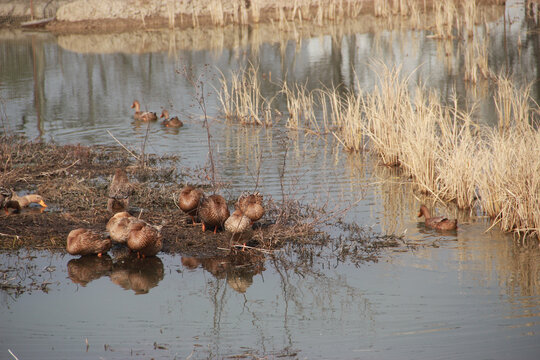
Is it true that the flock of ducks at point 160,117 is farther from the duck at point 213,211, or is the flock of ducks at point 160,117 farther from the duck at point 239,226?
the duck at point 239,226

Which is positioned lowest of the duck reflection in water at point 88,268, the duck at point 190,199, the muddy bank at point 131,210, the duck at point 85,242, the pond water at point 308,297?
the pond water at point 308,297

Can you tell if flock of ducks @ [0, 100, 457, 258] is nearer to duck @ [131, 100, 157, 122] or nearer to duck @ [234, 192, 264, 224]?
duck @ [234, 192, 264, 224]

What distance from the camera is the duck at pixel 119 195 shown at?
798cm

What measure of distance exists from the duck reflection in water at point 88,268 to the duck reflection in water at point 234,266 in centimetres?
80

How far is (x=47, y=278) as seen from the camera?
259 inches

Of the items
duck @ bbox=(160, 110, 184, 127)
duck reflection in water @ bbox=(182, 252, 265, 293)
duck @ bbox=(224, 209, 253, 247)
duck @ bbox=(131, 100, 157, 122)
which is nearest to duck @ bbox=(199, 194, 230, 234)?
duck @ bbox=(224, 209, 253, 247)

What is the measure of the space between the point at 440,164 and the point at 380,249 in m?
2.75

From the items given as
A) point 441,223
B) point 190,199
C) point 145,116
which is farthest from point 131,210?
point 145,116

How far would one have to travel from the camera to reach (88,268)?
22.5ft

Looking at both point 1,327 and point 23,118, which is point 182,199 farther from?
point 23,118

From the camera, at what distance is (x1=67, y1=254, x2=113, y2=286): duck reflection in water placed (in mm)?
6648

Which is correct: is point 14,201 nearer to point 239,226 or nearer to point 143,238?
point 143,238

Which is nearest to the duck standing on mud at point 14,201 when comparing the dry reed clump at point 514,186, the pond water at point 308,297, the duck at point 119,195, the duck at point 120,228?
the duck at point 119,195

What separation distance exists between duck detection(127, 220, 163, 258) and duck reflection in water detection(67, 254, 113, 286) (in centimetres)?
35
